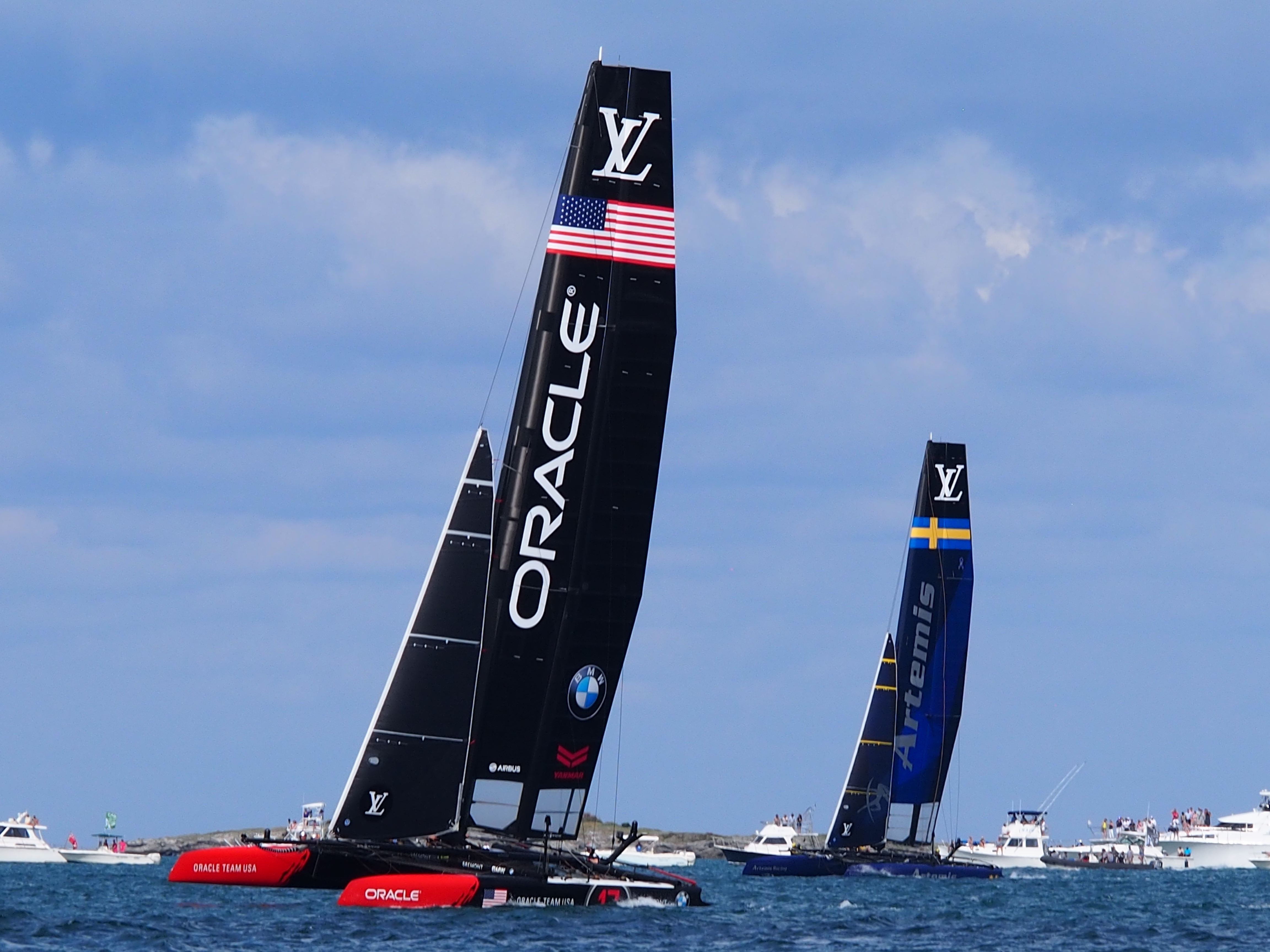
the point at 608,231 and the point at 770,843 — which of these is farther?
the point at 770,843

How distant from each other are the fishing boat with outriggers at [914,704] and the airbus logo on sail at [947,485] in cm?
10

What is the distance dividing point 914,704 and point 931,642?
2.22 m

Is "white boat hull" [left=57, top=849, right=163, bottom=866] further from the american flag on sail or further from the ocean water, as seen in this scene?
the american flag on sail

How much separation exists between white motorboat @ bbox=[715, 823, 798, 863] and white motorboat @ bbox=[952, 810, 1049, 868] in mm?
9197

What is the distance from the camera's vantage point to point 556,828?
112 ft

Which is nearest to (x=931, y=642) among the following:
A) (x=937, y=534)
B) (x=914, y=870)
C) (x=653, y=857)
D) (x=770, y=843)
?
(x=937, y=534)

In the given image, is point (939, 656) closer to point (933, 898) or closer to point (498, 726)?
point (933, 898)

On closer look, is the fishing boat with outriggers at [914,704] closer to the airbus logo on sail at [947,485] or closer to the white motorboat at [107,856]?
the airbus logo on sail at [947,485]

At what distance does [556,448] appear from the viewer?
33.5 m

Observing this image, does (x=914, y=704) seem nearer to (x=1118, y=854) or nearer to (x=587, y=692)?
(x=587, y=692)

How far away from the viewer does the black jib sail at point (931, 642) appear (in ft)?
210

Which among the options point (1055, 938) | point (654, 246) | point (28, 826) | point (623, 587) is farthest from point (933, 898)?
point (28, 826)

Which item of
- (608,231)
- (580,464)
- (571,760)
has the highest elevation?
(608,231)

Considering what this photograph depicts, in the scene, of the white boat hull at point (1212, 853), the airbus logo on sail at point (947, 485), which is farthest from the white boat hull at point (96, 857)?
the white boat hull at point (1212, 853)
